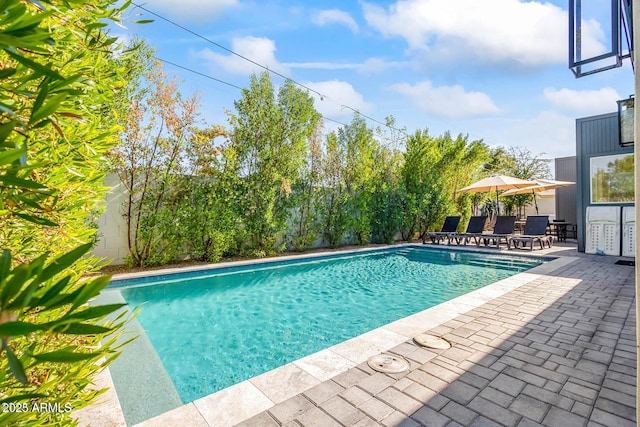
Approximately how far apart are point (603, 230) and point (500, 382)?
1002cm

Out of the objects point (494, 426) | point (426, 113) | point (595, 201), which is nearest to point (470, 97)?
point (426, 113)

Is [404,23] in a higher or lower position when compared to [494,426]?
higher

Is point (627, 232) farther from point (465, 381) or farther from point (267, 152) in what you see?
point (267, 152)

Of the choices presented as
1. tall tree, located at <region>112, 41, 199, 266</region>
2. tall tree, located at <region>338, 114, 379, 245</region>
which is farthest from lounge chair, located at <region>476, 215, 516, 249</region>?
tall tree, located at <region>112, 41, 199, 266</region>

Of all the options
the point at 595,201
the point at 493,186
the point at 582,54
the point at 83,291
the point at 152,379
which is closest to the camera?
the point at 83,291

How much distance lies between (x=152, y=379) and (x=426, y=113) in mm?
16289

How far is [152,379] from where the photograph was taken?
3174mm

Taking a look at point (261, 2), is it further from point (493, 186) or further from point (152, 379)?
point (493, 186)

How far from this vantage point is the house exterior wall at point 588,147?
948 cm

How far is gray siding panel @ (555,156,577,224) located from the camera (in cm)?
1492

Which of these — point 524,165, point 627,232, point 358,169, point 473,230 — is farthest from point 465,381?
point 524,165

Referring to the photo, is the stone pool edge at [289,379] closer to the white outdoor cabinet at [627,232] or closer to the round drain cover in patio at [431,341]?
the round drain cover in patio at [431,341]

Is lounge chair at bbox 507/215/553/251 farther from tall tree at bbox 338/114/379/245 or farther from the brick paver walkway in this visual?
the brick paver walkway

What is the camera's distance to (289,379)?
276 centimetres
